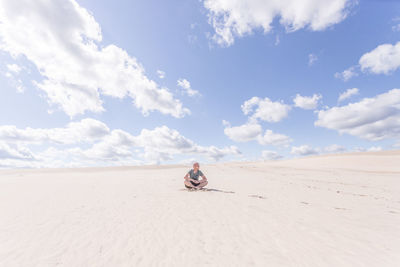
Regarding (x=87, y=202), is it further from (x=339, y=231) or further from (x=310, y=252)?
(x=339, y=231)

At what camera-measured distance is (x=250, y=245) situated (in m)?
4.21

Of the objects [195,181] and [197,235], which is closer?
[197,235]

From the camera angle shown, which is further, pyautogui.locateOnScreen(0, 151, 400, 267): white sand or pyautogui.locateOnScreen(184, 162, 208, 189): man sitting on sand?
pyautogui.locateOnScreen(184, 162, 208, 189): man sitting on sand

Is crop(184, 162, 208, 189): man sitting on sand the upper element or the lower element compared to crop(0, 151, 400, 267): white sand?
upper

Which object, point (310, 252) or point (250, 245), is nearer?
point (310, 252)

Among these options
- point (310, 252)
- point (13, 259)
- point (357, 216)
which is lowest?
point (13, 259)

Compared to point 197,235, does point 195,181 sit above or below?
above

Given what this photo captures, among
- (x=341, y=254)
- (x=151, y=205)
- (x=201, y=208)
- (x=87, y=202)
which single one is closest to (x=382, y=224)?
(x=341, y=254)

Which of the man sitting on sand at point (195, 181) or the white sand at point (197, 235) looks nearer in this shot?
the white sand at point (197, 235)

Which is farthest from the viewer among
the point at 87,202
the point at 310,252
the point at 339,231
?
the point at 87,202

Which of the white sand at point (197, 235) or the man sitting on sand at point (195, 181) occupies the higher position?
the man sitting on sand at point (195, 181)

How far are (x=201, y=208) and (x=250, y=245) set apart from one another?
10.6 ft

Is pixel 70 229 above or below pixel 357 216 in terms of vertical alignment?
below

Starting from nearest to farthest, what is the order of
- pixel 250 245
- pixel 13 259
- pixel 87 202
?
1. pixel 13 259
2. pixel 250 245
3. pixel 87 202
